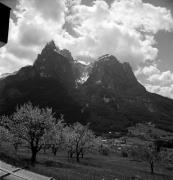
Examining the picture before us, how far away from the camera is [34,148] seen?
2253 inches

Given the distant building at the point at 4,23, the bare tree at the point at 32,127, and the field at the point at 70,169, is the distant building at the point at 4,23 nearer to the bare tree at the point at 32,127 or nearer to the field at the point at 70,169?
the field at the point at 70,169

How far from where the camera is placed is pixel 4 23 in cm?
636

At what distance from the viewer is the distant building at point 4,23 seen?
20.7 feet

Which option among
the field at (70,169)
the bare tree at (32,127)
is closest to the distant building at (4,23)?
the field at (70,169)

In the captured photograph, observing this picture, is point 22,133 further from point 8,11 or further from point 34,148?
point 8,11

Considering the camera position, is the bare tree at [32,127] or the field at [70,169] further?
the bare tree at [32,127]

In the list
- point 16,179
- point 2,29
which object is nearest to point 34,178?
point 16,179

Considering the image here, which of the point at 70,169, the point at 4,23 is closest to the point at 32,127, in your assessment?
the point at 70,169

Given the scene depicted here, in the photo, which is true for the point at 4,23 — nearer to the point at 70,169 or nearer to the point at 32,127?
the point at 70,169

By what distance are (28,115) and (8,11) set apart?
53.1 m

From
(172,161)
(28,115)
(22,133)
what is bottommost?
(172,161)

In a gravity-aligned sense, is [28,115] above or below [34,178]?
above

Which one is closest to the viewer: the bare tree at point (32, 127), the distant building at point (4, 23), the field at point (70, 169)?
the distant building at point (4, 23)

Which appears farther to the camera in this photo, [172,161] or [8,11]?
[172,161]
